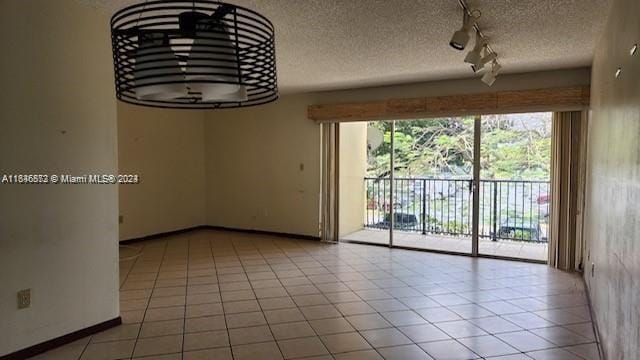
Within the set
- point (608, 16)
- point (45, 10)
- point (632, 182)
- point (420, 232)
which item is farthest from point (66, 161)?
point (420, 232)

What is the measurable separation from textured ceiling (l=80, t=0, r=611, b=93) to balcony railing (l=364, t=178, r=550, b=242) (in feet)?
6.08

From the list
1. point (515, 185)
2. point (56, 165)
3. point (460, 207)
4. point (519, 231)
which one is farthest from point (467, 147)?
point (56, 165)

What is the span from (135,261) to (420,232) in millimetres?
4086

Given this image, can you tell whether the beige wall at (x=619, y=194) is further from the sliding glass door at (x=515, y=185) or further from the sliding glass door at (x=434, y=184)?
the sliding glass door at (x=434, y=184)

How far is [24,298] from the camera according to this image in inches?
101

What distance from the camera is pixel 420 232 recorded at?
6.77m

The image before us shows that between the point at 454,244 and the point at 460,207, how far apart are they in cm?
63

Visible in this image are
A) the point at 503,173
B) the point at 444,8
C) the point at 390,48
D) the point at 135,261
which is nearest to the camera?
the point at 444,8

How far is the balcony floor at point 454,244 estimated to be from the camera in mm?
5551

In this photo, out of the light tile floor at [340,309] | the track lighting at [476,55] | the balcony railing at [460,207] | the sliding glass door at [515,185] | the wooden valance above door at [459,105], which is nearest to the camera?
the light tile floor at [340,309]

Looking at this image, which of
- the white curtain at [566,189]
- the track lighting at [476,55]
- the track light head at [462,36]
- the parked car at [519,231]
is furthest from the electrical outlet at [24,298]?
the parked car at [519,231]

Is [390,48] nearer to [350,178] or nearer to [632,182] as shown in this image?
[632,182]

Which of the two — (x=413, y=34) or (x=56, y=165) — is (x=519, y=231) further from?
(x=56, y=165)

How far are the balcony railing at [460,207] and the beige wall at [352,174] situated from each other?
17 cm
